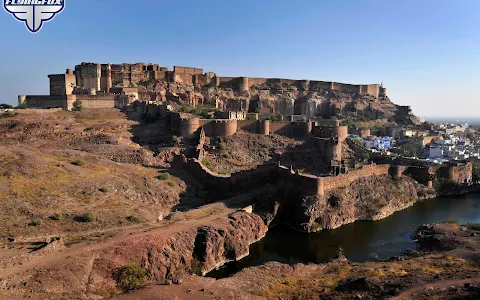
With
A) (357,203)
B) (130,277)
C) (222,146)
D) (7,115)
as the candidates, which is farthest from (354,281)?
(7,115)

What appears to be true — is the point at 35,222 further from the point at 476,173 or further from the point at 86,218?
the point at 476,173

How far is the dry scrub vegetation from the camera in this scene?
1581cm

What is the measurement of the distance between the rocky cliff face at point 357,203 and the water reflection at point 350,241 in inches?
19.7

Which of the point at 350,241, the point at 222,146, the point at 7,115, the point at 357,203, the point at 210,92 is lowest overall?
the point at 350,241

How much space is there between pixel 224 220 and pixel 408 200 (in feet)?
52.2

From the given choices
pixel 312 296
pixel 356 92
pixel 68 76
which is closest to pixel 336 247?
pixel 312 296

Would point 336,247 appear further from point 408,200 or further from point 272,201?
point 408,200

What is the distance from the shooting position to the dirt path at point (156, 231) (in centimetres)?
1186

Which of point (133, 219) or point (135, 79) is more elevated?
point (135, 79)

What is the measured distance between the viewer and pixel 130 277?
12.8 meters

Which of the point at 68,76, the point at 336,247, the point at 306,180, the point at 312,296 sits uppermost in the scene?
the point at 68,76

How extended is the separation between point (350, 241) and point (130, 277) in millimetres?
12819

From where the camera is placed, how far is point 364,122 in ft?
171

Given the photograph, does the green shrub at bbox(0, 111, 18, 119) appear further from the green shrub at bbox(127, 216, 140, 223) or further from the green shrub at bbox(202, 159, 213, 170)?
the green shrub at bbox(127, 216, 140, 223)
